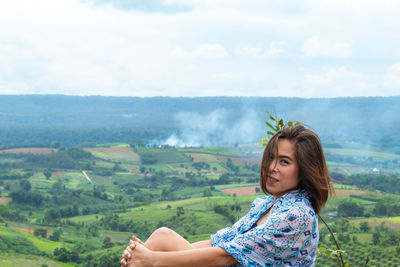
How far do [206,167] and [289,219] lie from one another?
7488 centimetres

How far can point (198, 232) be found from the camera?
41719 mm

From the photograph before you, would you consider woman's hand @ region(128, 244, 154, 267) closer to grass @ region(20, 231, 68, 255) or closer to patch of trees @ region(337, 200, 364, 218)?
grass @ region(20, 231, 68, 255)

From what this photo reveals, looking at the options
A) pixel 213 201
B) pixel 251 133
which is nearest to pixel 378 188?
pixel 213 201

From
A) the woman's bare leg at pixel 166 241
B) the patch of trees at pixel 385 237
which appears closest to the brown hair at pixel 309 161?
the woman's bare leg at pixel 166 241

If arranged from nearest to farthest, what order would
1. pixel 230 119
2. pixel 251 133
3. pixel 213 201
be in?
pixel 213 201 → pixel 251 133 → pixel 230 119

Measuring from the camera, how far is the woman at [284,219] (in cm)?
224

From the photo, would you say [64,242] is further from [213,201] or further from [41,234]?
[213,201]

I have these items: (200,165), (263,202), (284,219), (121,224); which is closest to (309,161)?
(284,219)

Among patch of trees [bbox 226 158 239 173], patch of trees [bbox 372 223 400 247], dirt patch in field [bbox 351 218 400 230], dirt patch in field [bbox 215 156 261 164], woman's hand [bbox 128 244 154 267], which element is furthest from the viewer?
dirt patch in field [bbox 215 156 261 164]

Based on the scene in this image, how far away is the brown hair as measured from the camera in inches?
91.7

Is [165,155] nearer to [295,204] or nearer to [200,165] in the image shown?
[200,165]

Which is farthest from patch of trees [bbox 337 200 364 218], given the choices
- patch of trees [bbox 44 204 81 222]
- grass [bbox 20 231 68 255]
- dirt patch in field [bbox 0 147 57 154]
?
dirt patch in field [bbox 0 147 57 154]

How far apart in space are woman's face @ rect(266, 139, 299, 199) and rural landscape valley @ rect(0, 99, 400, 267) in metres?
15.8

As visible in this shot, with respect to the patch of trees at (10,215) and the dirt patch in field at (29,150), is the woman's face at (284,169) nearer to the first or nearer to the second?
the patch of trees at (10,215)
